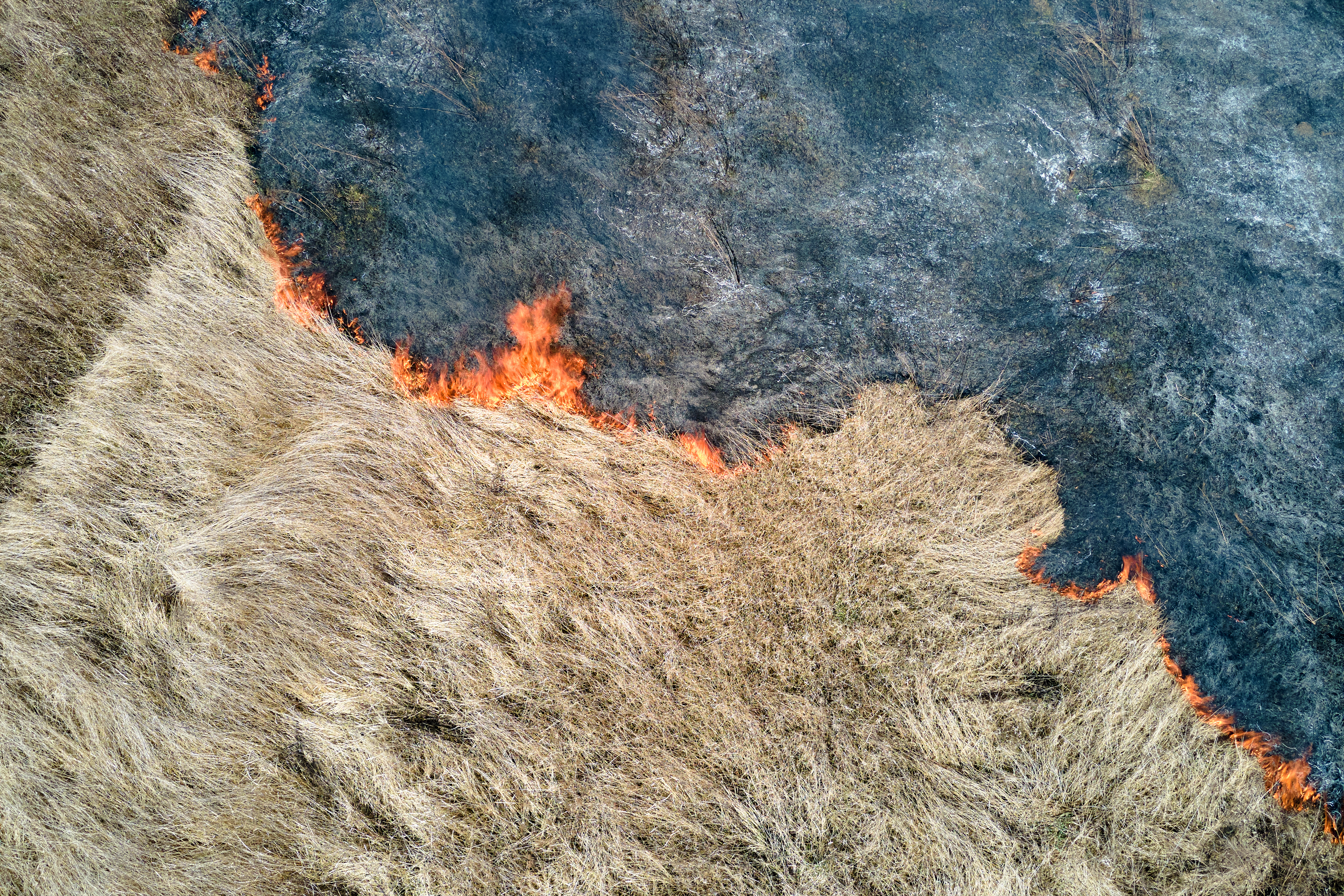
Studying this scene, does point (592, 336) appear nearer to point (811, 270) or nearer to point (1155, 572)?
point (811, 270)

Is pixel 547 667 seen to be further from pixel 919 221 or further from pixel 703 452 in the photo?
pixel 919 221

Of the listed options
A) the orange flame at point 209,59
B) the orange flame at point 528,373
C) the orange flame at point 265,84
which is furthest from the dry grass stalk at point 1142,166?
the orange flame at point 209,59

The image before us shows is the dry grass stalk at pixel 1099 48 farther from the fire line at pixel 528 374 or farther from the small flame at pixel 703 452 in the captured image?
the small flame at pixel 703 452

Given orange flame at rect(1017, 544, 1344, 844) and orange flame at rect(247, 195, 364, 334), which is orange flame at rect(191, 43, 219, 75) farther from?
orange flame at rect(1017, 544, 1344, 844)

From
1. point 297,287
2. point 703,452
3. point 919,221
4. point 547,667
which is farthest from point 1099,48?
point 297,287

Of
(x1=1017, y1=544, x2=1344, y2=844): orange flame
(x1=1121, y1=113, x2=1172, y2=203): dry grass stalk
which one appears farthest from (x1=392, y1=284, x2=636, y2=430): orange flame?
(x1=1121, y1=113, x2=1172, y2=203): dry grass stalk

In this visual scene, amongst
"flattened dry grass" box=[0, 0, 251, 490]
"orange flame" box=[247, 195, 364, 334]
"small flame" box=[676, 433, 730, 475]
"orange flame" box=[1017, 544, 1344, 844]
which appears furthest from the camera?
"flattened dry grass" box=[0, 0, 251, 490]

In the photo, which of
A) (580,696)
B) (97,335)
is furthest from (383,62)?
(580,696)
